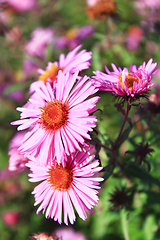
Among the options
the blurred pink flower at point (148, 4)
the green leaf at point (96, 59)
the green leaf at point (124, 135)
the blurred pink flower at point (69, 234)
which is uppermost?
the blurred pink flower at point (148, 4)

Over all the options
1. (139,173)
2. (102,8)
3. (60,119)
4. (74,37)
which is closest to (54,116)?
(60,119)

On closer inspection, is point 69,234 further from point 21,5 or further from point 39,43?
point 21,5

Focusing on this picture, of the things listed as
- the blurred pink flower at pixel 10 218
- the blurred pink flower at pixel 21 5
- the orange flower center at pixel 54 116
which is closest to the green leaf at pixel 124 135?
the orange flower center at pixel 54 116

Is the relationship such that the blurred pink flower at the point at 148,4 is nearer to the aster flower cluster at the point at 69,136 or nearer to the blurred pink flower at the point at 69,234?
the aster flower cluster at the point at 69,136

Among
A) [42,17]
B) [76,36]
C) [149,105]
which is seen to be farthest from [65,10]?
[149,105]

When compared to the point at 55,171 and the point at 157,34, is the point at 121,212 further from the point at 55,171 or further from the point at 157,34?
the point at 157,34

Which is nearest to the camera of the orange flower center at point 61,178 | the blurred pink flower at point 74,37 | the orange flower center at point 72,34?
the orange flower center at point 61,178

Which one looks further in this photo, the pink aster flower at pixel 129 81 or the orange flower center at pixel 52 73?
the orange flower center at pixel 52 73
